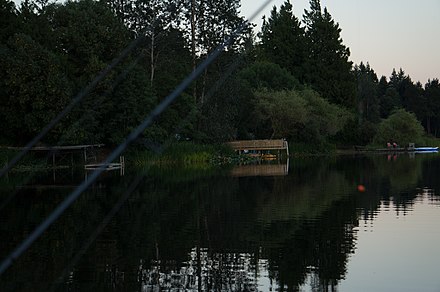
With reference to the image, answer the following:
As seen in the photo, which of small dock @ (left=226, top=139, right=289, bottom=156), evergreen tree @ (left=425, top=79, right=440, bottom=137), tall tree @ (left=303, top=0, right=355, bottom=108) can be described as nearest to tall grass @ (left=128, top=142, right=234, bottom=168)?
small dock @ (left=226, top=139, right=289, bottom=156)

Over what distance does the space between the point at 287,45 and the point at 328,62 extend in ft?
20.9

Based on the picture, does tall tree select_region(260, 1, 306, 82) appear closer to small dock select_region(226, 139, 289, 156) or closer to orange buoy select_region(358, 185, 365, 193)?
small dock select_region(226, 139, 289, 156)

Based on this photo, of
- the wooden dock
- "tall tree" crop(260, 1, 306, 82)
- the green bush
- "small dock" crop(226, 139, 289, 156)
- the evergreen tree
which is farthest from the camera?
the evergreen tree

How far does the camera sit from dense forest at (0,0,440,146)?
41.1 m

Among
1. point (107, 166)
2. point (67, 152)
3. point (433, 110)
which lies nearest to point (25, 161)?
point (67, 152)

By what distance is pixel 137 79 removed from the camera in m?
47.2

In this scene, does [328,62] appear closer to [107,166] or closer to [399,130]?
[399,130]

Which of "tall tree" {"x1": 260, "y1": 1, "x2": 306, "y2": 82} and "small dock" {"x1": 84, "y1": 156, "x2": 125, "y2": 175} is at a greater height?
"tall tree" {"x1": 260, "y1": 1, "x2": 306, "y2": 82}

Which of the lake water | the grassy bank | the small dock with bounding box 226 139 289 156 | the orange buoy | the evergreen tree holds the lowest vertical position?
the lake water

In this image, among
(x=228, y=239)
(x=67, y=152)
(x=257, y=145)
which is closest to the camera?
(x=228, y=239)

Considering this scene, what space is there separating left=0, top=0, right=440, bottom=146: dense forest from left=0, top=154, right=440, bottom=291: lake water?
51.4ft

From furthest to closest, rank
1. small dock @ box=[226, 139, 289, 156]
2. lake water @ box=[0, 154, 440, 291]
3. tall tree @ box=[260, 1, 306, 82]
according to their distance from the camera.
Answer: tall tree @ box=[260, 1, 306, 82], small dock @ box=[226, 139, 289, 156], lake water @ box=[0, 154, 440, 291]

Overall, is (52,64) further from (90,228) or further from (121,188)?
(90,228)

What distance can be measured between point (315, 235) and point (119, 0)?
150 ft
